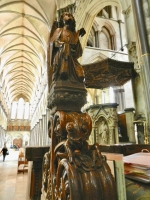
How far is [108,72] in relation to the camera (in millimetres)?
6379

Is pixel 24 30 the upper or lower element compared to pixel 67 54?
upper

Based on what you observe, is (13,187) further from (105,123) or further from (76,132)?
(76,132)

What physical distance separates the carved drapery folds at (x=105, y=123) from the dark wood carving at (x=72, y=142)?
5.85 metres

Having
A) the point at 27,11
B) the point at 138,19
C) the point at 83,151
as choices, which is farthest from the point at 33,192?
the point at 27,11

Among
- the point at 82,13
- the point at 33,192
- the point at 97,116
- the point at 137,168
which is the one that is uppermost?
the point at 82,13

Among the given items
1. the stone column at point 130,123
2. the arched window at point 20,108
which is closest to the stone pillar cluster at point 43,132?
the stone column at point 130,123

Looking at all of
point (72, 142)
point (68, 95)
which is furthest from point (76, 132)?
point (68, 95)

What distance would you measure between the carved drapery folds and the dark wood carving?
585 cm

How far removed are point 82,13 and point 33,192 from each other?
9349 mm

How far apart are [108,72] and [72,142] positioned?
19.6ft

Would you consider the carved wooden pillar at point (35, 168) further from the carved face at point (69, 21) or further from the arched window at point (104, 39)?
the arched window at point (104, 39)

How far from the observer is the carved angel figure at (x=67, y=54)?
921mm

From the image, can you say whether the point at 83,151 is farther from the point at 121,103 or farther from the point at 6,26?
the point at 6,26

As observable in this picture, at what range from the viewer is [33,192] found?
1611mm
